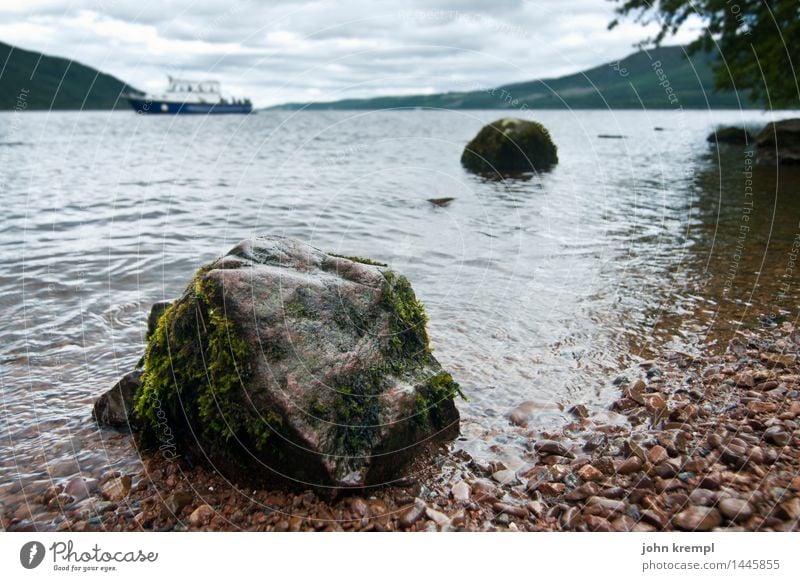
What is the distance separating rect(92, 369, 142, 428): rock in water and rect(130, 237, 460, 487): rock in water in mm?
276

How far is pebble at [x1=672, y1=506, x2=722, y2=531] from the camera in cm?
418

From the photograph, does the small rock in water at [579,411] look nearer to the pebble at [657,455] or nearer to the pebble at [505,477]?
the pebble at [657,455]

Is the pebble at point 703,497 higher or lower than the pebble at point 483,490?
higher

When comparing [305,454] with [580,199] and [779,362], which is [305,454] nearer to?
[779,362]

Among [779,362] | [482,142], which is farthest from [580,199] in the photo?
[779,362]

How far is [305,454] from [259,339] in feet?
3.98

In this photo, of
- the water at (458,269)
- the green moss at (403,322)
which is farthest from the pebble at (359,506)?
the green moss at (403,322)

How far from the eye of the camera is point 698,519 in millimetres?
4230

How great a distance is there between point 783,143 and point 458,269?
2708 centimetres

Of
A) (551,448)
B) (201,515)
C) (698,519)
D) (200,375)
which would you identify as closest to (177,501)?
(201,515)

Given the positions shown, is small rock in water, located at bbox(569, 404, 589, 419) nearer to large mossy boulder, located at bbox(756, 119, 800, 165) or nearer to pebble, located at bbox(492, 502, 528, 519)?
pebble, located at bbox(492, 502, 528, 519)

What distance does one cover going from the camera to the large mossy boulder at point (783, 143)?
2831 cm

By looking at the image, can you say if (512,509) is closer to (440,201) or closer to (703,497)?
(703,497)

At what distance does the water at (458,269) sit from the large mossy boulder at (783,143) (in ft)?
12.0
